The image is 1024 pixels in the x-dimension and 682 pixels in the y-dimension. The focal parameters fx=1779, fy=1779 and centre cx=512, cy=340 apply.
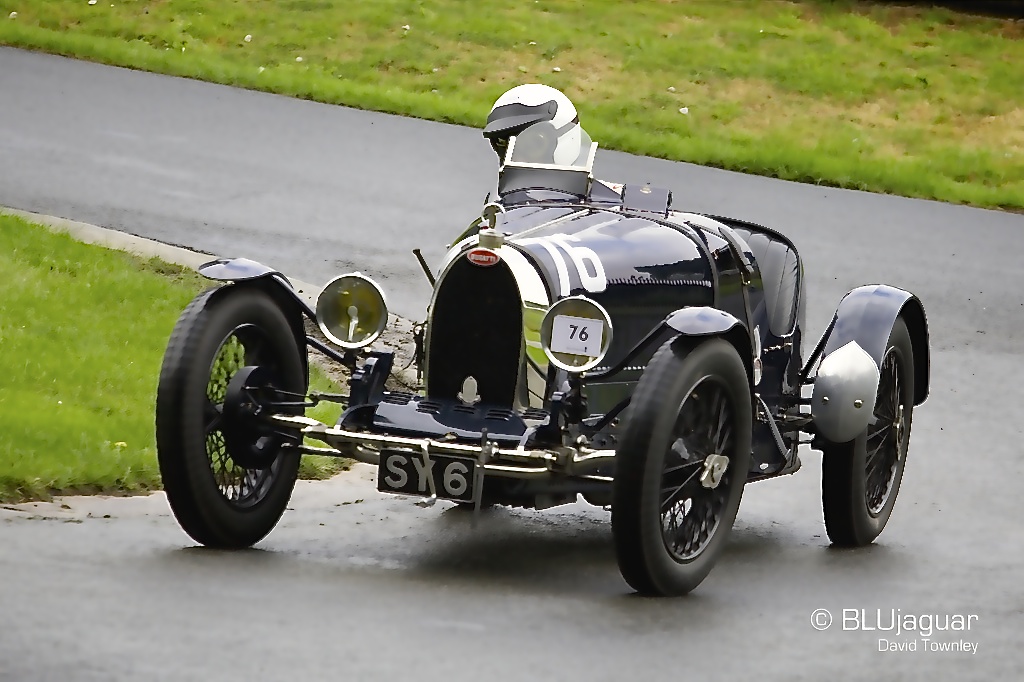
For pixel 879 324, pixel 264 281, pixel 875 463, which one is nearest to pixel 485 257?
pixel 264 281

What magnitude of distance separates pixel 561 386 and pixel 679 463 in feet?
2.31

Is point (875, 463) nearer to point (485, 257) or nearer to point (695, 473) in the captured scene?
point (695, 473)

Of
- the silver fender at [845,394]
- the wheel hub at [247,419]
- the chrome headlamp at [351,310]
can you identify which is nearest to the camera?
the wheel hub at [247,419]

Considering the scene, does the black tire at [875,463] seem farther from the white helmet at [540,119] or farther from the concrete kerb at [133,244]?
the concrete kerb at [133,244]

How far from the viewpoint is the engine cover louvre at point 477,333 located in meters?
7.17

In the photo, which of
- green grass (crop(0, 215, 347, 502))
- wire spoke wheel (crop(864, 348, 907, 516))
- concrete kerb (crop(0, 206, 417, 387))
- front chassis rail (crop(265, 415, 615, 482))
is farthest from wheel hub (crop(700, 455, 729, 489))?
concrete kerb (crop(0, 206, 417, 387))

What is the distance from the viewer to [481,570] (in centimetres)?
710

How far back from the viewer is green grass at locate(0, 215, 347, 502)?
7980 millimetres

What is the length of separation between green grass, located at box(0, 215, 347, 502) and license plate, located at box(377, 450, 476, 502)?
183 cm

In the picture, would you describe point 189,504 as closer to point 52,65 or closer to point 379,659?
point 379,659

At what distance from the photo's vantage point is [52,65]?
2133 cm

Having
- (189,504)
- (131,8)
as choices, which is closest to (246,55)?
(131,8)

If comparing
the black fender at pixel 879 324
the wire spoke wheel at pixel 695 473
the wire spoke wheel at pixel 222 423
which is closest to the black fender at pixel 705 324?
the wire spoke wheel at pixel 695 473

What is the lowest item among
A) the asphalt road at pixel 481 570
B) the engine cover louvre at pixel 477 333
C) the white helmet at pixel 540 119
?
the asphalt road at pixel 481 570
